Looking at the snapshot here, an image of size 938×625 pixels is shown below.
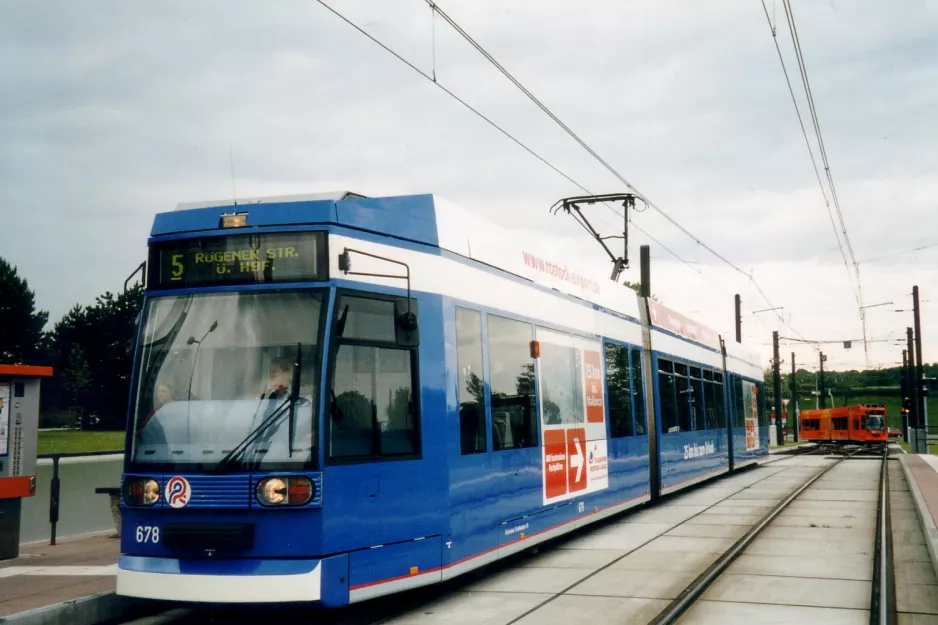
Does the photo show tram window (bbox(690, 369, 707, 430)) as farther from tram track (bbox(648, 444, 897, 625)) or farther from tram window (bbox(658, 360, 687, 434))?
tram track (bbox(648, 444, 897, 625))

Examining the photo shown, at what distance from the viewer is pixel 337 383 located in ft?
22.6

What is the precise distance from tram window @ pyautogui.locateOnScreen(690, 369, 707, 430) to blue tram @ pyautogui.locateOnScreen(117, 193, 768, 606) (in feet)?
31.5

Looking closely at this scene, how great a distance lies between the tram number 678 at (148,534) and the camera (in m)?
6.80

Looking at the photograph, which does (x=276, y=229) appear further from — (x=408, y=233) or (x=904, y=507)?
(x=904, y=507)

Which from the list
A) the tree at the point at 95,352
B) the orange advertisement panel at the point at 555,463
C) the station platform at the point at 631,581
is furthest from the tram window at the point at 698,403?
the tree at the point at 95,352

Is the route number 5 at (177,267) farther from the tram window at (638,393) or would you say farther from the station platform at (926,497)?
the tram window at (638,393)

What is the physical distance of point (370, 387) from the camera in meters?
7.21

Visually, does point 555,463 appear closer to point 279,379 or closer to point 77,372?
point 279,379

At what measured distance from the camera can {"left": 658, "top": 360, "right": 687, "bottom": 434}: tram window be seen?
51.3 ft

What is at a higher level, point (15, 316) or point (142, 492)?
point (15, 316)

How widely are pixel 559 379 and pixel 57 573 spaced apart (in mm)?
5447

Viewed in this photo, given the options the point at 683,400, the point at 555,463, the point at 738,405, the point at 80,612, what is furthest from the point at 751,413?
the point at 80,612

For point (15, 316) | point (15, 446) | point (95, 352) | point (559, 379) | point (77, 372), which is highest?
point (15, 316)

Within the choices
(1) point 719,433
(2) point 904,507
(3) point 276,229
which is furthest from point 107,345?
(3) point 276,229
